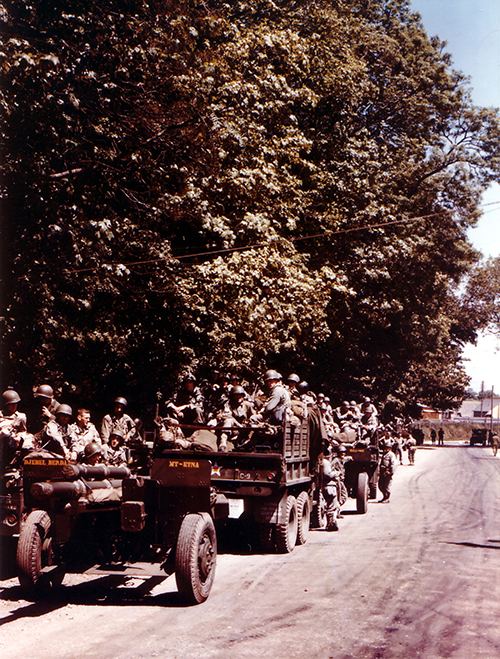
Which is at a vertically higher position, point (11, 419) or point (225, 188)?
point (225, 188)

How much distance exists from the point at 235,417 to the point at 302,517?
6.96ft

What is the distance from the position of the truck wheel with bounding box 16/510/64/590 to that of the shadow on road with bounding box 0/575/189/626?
0.98 feet

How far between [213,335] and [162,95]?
6639mm

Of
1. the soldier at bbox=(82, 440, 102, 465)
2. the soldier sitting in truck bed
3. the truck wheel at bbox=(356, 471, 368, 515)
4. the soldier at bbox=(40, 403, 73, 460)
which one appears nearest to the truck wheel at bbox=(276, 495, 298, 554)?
the soldier sitting in truck bed

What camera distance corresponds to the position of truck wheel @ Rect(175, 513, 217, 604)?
9188 mm

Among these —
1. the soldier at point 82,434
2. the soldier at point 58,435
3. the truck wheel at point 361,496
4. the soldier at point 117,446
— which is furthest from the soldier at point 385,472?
the soldier at point 58,435

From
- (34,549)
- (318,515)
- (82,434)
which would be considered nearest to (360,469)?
(318,515)

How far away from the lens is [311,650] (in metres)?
7.63

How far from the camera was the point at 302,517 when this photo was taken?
14.8 meters

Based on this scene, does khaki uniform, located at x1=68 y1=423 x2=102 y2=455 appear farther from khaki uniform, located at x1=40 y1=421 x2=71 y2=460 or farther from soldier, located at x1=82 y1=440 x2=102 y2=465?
soldier, located at x1=82 y1=440 x2=102 y2=465

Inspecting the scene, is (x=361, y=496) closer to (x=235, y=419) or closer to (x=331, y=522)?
(x=331, y=522)

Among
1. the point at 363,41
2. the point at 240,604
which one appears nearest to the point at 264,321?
the point at 240,604

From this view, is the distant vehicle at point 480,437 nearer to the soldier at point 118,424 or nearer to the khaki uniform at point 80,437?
the soldier at point 118,424

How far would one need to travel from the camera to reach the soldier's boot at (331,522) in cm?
1670
